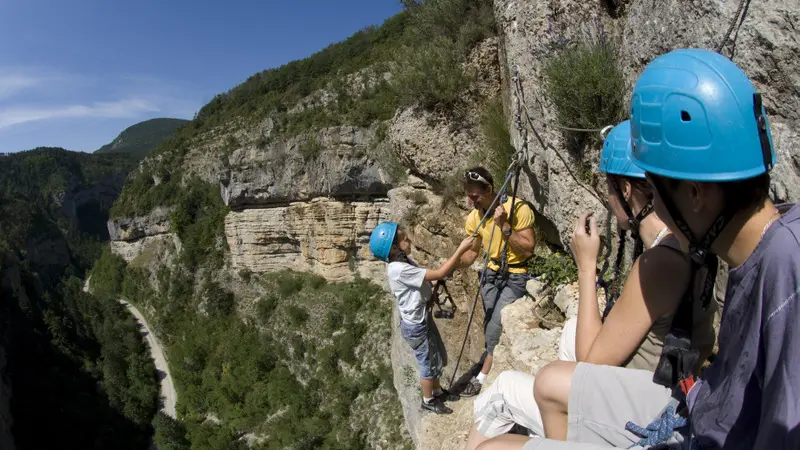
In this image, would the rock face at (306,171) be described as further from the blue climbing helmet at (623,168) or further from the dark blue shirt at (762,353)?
the dark blue shirt at (762,353)

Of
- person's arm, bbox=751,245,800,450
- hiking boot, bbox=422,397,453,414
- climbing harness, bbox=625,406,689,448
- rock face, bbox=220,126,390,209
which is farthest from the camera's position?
rock face, bbox=220,126,390,209

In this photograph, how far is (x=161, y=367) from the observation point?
29.8 metres

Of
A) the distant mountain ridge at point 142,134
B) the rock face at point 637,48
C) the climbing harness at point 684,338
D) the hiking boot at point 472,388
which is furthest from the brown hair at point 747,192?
the distant mountain ridge at point 142,134

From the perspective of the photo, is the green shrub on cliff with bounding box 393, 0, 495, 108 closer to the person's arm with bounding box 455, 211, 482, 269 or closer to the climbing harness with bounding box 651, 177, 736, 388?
the person's arm with bounding box 455, 211, 482, 269

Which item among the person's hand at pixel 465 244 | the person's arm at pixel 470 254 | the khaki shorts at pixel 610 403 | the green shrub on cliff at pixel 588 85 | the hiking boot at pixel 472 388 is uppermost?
the green shrub on cliff at pixel 588 85

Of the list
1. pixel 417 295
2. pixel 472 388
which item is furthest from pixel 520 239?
pixel 472 388

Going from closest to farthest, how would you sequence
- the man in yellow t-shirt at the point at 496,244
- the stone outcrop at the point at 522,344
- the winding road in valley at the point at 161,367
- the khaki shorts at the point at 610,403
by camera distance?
the khaki shorts at the point at 610,403, the stone outcrop at the point at 522,344, the man in yellow t-shirt at the point at 496,244, the winding road in valley at the point at 161,367

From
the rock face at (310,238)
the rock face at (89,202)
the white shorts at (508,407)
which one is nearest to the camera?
the white shorts at (508,407)

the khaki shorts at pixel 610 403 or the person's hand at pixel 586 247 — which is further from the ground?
the person's hand at pixel 586 247

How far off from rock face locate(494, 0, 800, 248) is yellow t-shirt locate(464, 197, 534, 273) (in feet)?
0.95

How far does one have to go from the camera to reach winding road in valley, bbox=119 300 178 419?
1043 inches

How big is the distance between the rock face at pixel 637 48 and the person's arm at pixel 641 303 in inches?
34.1

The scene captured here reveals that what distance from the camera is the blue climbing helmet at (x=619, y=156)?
170cm

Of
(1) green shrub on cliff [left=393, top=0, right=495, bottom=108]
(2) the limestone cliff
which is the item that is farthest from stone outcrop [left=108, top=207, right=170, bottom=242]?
(1) green shrub on cliff [left=393, top=0, right=495, bottom=108]
